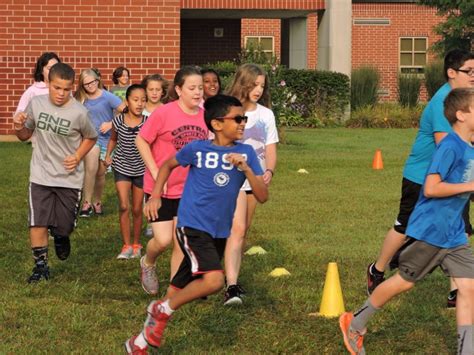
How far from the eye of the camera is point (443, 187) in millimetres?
6141

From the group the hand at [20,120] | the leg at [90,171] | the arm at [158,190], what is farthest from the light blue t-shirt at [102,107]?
the arm at [158,190]

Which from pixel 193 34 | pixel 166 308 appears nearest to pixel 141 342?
pixel 166 308

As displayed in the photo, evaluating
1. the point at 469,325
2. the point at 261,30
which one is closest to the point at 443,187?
the point at 469,325

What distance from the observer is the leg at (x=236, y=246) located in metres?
8.23

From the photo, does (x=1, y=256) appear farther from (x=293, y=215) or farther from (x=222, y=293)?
(x=293, y=215)

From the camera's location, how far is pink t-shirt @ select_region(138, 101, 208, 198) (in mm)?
8188

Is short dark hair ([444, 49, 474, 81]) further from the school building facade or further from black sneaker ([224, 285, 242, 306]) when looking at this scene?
the school building facade

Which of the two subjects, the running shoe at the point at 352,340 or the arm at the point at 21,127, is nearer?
the running shoe at the point at 352,340

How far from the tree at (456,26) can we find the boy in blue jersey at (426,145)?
2517cm

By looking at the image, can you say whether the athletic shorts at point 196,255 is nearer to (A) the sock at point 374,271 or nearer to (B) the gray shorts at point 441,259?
(B) the gray shorts at point 441,259

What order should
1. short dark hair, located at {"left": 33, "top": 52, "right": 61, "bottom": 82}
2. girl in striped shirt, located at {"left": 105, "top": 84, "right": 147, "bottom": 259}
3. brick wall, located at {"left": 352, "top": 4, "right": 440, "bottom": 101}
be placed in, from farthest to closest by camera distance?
brick wall, located at {"left": 352, "top": 4, "right": 440, "bottom": 101}
short dark hair, located at {"left": 33, "top": 52, "right": 61, "bottom": 82}
girl in striped shirt, located at {"left": 105, "top": 84, "right": 147, "bottom": 259}

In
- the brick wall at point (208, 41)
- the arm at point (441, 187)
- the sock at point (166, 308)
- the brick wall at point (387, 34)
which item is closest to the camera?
the arm at point (441, 187)

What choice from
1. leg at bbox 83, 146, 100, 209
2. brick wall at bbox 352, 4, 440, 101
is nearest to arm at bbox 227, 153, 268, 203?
leg at bbox 83, 146, 100, 209

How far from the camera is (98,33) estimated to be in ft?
78.2
